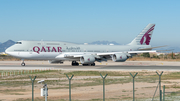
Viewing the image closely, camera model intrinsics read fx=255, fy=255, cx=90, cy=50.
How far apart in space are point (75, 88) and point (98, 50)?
3556cm

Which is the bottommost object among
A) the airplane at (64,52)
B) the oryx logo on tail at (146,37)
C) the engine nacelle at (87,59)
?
the engine nacelle at (87,59)

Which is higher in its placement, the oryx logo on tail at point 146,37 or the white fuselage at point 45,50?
the oryx logo on tail at point 146,37

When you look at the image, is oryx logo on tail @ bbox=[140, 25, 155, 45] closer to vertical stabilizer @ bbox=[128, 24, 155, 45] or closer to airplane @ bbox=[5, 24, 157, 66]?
vertical stabilizer @ bbox=[128, 24, 155, 45]

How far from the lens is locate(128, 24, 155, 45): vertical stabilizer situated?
63.4 m

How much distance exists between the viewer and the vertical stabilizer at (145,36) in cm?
6341

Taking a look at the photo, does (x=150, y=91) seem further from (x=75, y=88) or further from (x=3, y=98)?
(x=3, y=98)

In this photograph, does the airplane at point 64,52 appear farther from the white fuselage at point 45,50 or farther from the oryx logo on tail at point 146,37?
the oryx logo on tail at point 146,37

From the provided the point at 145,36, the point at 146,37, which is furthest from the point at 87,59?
the point at 146,37

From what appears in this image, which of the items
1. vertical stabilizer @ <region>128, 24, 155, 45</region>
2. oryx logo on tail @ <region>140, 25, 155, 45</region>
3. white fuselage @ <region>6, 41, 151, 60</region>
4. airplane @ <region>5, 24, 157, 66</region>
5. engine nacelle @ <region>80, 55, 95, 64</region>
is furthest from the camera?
oryx logo on tail @ <region>140, 25, 155, 45</region>

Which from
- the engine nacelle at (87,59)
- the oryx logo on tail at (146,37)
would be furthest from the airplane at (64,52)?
the oryx logo on tail at (146,37)

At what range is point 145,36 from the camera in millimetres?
63594

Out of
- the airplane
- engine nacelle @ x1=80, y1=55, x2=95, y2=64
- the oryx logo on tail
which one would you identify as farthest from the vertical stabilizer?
engine nacelle @ x1=80, y1=55, x2=95, y2=64

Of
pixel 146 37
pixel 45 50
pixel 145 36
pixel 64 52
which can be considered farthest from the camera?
pixel 146 37

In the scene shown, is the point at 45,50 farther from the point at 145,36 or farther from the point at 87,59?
the point at 145,36
